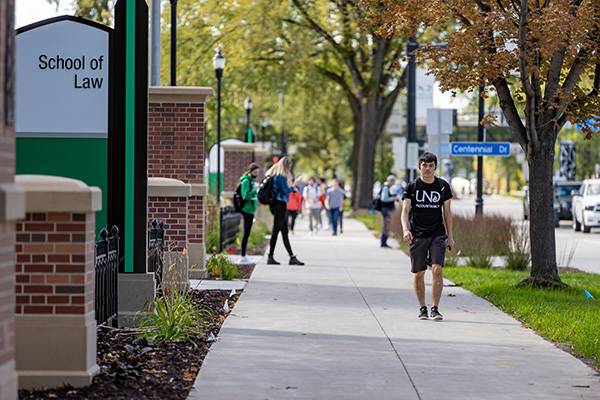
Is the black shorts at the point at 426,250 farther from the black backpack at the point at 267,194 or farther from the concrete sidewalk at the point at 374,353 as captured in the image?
the black backpack at the point at 267,194

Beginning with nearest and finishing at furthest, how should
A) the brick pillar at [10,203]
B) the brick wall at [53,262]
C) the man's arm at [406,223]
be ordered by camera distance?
the brick pillar at [10,203] < the brick wall at [53,262] < the man's arm at [406,223]

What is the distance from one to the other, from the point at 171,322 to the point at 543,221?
276 inches

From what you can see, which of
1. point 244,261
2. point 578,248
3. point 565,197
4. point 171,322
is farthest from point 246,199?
point 565,197

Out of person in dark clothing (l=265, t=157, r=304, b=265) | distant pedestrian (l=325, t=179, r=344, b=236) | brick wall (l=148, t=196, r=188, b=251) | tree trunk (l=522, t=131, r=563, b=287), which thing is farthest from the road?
brick wall (l=148, t=196, r=188, b=251)

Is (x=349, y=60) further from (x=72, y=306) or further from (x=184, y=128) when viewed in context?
(x=72, y=306)

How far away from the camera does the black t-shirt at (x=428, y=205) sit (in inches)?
485

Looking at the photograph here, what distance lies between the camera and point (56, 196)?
7.64 metres

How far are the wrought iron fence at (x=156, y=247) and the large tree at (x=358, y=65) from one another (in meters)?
24.9

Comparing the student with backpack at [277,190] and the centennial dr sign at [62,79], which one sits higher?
the centennial dr sign at [62,79]

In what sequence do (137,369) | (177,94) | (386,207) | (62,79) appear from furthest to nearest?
(386,207) < (177,94) < (62,79) < (137,369)

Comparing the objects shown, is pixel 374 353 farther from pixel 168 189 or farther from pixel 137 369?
pixel 168 189

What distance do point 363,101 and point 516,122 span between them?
31094 mm

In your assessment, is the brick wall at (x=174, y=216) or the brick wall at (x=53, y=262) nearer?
the brick wall at (x=53, y=262)

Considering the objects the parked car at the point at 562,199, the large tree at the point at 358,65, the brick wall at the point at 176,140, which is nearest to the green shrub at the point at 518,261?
the brick wall at the point at 176,140
